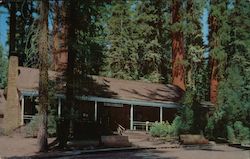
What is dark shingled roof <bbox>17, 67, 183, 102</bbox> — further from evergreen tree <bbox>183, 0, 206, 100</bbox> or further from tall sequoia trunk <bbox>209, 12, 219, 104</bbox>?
evergreen tree <bbox>183, 0, 206, 100</bbox>

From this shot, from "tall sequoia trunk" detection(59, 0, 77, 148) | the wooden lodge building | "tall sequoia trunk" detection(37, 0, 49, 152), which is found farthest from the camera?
the wooden lodge building

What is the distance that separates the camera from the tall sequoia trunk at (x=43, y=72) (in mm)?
20516

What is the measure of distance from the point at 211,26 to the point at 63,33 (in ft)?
60.9

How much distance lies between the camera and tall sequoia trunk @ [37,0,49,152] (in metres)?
20.5

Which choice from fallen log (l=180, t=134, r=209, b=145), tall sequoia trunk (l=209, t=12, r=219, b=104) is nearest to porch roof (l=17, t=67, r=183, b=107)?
tall sequoia trunk (l=209, t=12, r=219, b=104)

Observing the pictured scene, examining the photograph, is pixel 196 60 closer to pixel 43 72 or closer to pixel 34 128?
pixel 34 128

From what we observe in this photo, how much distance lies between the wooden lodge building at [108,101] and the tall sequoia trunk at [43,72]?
9.04 m

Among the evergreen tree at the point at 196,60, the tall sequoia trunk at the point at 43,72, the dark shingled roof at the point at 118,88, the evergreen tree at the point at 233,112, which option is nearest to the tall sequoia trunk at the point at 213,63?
the dark shingled roof at the point at 118,88

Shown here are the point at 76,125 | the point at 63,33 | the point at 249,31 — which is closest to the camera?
the point at 63,33

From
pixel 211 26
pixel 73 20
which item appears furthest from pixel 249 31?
pixel 73 20

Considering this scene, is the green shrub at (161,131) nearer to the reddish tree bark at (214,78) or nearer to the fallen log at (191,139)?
the fallen log at (191,139)

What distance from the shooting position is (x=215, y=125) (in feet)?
96.9

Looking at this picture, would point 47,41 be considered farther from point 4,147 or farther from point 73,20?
point 4,147

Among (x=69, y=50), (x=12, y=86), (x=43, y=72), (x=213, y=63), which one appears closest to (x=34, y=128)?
(x=12, y=86)
